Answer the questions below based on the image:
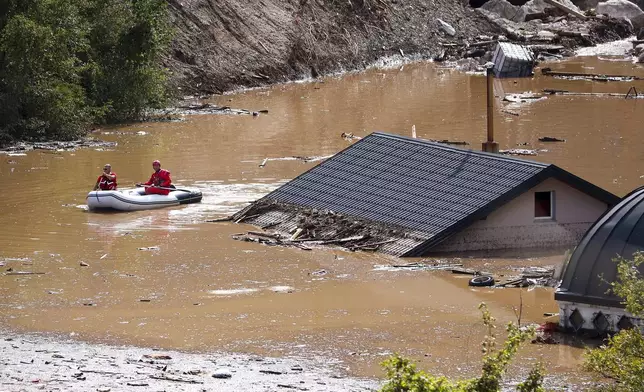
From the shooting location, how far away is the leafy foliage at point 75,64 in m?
39.1

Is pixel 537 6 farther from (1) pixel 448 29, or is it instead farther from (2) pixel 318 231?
(2) pixel 318 231

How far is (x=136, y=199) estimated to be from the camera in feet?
95.3

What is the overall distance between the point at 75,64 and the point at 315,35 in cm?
1907

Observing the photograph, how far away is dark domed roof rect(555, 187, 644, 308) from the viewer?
1691cm

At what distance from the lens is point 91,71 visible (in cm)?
4419

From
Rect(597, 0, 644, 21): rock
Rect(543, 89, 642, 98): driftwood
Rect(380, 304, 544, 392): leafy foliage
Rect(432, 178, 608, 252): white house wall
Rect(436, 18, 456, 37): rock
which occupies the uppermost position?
Rect(597, 0, 644, 21): rock

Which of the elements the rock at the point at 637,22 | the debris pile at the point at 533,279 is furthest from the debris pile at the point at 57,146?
the rock at the point at 637,22

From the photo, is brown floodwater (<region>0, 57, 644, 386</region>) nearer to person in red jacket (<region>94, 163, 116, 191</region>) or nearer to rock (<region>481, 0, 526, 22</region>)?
person in red jacket (<region>94, 163, 116, 191</region>)

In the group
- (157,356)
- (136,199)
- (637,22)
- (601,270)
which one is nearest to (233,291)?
(157,356)

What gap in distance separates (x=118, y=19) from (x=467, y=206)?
80.0 feet

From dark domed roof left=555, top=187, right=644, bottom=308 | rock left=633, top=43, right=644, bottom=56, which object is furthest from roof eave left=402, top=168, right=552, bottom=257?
rock left=633, top=43, right=644, bottom=56

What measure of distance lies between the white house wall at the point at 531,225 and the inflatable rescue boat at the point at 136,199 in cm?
804

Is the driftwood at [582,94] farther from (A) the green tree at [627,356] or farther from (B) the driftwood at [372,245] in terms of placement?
(A) the green tree at [627,356]

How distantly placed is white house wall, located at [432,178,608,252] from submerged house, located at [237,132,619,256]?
0.02 meters
